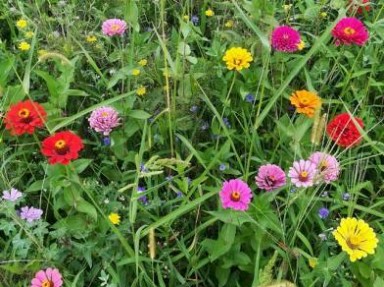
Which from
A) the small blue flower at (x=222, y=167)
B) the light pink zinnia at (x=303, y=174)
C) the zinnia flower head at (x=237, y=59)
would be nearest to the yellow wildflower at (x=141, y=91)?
the zinnia flower head at (x=237, y=59)

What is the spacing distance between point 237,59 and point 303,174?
503mm

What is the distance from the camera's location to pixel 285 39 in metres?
1.73

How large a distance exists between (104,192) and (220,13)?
98cm

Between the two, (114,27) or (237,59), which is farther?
(114,27)

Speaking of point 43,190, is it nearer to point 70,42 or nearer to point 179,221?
point 179,221

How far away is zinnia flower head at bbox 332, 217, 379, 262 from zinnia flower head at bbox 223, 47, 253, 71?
1.96ft

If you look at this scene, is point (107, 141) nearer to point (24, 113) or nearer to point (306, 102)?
point (24, 113)

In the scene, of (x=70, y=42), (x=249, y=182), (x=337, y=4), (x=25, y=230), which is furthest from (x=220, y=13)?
(x=25, y=230)

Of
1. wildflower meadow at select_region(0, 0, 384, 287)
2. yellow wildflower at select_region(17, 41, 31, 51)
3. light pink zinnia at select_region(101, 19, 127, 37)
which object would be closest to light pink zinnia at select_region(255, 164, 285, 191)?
wildflower meadow at select_region(0, 0, 384, 287)

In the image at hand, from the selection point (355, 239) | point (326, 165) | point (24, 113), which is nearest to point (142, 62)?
point (24, 113)

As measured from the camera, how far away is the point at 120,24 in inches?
73.1

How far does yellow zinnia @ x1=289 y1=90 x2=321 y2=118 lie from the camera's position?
1585mm

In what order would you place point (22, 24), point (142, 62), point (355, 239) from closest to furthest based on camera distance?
point (355, 239)
point (142, 62)
point (22, 24)

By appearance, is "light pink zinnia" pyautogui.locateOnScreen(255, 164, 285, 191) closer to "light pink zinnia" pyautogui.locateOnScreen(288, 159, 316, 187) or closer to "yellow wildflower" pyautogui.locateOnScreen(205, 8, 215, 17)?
"light pink zinnia" pyautogui.locateOnScreen(288, 159, 316, 187)
